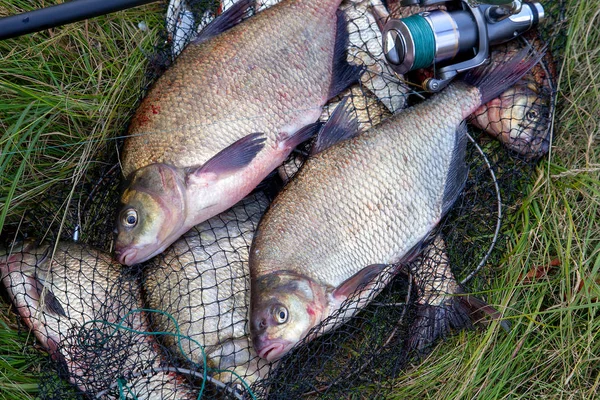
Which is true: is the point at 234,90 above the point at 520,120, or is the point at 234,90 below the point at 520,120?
above

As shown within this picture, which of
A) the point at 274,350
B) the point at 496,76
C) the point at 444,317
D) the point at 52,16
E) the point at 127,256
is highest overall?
the point at 52,16

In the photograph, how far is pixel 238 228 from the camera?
2570 millimetres

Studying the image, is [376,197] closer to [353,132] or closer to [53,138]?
[353,132]

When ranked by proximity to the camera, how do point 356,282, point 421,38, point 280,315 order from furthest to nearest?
1. point 421,38
2. point 356,282
3. point 280,315

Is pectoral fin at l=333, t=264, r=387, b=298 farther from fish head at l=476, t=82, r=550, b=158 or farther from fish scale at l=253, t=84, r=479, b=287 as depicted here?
fish head at l=476, t=82, r=550, b=158

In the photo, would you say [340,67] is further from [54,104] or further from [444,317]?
[54,104]

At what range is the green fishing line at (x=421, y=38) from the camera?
241 cm

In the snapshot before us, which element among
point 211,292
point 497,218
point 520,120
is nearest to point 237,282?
point 211,292

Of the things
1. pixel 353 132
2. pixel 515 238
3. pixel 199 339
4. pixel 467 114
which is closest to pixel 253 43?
pixel 353 132

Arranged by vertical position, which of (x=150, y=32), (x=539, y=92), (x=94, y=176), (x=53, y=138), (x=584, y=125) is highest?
(x=150, y=32)

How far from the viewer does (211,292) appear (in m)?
2.45

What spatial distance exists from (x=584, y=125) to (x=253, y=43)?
1.54 m

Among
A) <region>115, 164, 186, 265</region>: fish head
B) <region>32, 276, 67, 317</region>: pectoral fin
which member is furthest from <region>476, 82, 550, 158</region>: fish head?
<region>32, 276, 67, 317</region>: pectoral fin

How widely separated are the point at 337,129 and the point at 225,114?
45 centimetres
